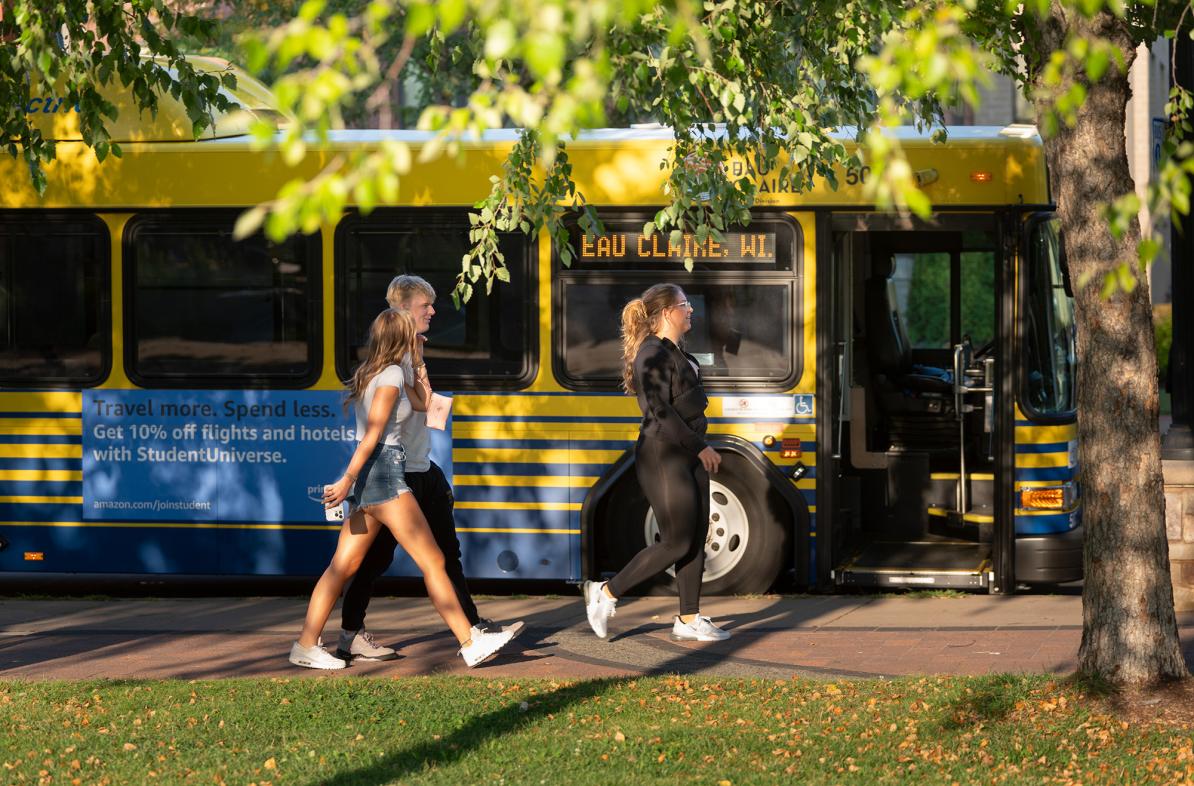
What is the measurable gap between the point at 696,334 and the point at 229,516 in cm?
290

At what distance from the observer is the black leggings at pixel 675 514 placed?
8375 millimetres

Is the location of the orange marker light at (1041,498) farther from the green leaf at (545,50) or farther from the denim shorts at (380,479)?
the green leaf at (545,50)

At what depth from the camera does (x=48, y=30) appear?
22.3 ft

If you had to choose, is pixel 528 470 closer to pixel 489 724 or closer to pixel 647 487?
pixel 647 487

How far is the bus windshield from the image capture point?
9844 mm

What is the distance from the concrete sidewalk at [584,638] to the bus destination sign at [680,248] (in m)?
1.92

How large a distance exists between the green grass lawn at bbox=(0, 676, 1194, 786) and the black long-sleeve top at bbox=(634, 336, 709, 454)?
132cm

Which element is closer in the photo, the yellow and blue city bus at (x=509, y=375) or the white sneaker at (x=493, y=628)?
the white sneaker at (x=493, y=628)

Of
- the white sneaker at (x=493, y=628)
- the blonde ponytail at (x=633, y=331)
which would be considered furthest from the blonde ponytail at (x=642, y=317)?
the white sneaker at (x=493, y=628)

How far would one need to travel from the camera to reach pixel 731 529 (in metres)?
10.1

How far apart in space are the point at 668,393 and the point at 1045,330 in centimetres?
273

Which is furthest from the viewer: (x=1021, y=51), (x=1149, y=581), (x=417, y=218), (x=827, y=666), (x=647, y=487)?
(x=417, y=218)

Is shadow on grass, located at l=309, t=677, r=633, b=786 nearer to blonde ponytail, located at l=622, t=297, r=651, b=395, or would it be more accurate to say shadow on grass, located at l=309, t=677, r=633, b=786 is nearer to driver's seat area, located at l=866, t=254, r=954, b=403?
blonde ponytail, located at l=622, t=297, r=651, b=395

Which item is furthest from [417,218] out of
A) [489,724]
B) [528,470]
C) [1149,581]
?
[1149,581]
